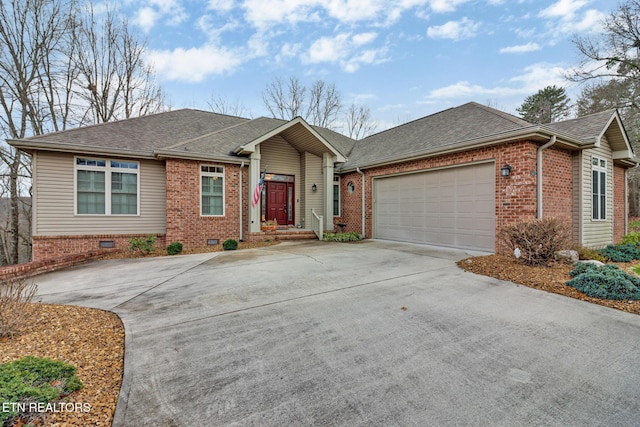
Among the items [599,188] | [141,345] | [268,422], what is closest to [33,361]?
[141,345]

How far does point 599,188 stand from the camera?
8906 millimetres

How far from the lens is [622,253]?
7895 mm

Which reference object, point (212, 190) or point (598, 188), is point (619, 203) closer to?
point (598, 188)

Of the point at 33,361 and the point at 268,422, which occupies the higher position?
the point at 33,361

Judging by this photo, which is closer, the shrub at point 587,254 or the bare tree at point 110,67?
the shrub at point 587,254

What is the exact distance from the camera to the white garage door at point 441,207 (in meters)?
7.93

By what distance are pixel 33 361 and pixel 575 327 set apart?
18.2 ft

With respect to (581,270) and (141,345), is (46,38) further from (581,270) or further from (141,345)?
(581,270)

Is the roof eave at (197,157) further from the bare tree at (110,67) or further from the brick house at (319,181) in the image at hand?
the bare tree at (110,67)

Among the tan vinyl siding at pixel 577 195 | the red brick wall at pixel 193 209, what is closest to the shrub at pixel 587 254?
the tan vinyl siding at pixel 577 195

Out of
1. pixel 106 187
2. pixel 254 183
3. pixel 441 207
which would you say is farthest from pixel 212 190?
pixel 441 207

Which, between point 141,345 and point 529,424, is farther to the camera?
point 141,345

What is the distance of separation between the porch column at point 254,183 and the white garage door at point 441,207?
4904 millimetres

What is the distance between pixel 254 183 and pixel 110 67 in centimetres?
1358
